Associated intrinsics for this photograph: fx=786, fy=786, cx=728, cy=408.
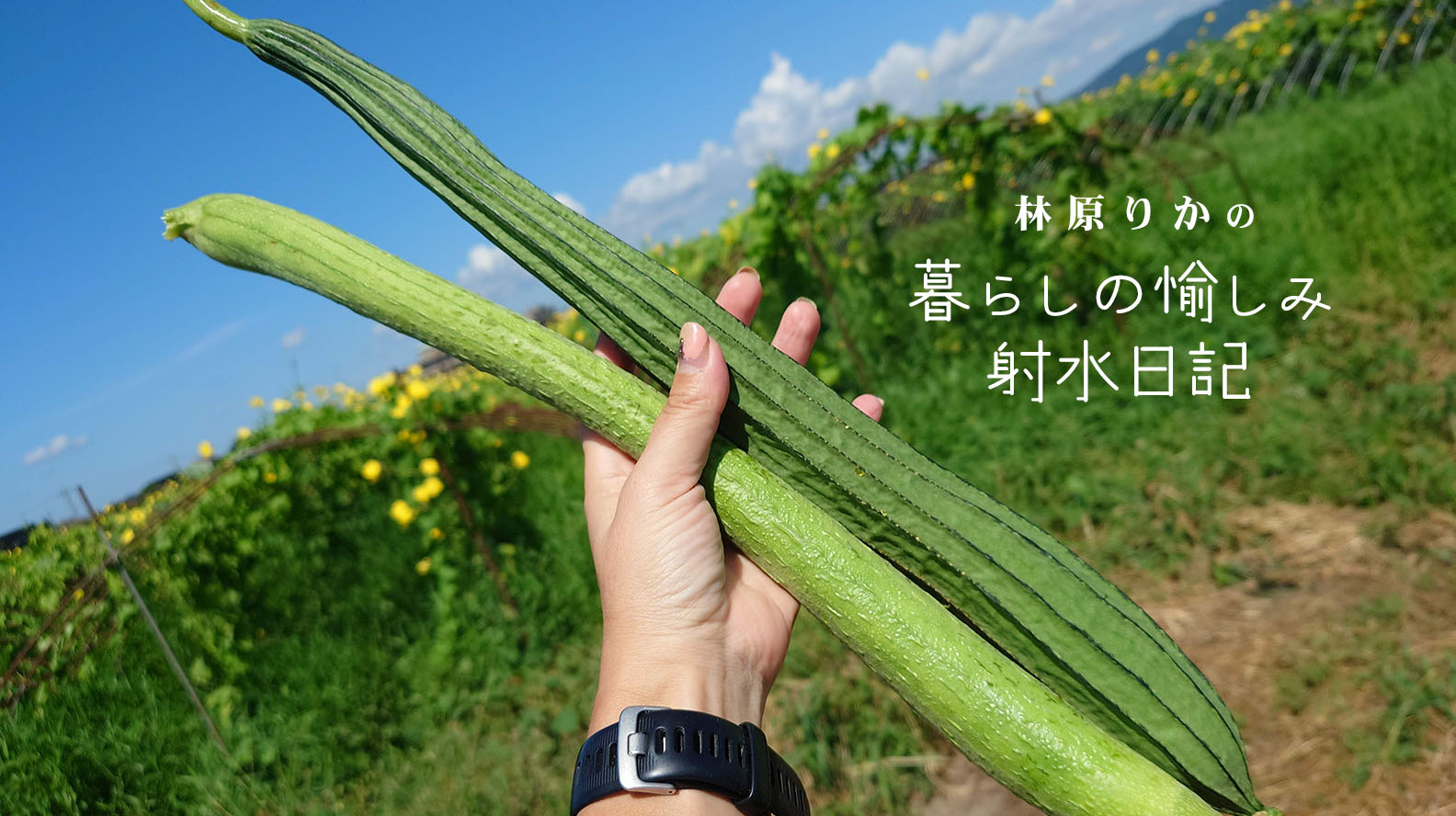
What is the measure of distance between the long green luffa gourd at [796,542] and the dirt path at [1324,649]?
5.20 feet

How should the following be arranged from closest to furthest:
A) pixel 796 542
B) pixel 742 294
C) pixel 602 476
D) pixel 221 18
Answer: pixel 796 542 < pixel 221 18 < pixel 602 476 < pixel 742 294

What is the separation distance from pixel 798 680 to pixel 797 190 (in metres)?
3.71

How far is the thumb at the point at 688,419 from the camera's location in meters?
1.82

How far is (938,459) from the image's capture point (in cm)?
528

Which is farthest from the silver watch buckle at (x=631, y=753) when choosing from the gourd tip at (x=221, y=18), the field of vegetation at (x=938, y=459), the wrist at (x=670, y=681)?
the gourd tip at (x=221, y=18)

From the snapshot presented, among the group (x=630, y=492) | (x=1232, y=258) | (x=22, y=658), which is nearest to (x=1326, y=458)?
(x=1232, y=258)

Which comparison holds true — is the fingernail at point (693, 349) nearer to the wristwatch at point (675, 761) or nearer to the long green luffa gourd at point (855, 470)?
the long green luffa gourd at point (855, 470)

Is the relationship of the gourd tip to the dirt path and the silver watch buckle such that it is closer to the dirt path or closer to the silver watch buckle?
the silver watch buckle

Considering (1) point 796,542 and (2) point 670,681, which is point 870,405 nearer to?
(1) point 796,542

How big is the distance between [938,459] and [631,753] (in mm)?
4006

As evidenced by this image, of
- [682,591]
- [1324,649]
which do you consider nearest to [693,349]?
[682,591]

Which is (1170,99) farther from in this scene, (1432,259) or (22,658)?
(22,658)

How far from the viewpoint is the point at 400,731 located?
411cm

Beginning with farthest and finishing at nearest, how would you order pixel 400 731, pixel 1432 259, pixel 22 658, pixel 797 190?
pixel 797 190 < pixel 1432 259 < pixel 400 731 < pixel 22 658
